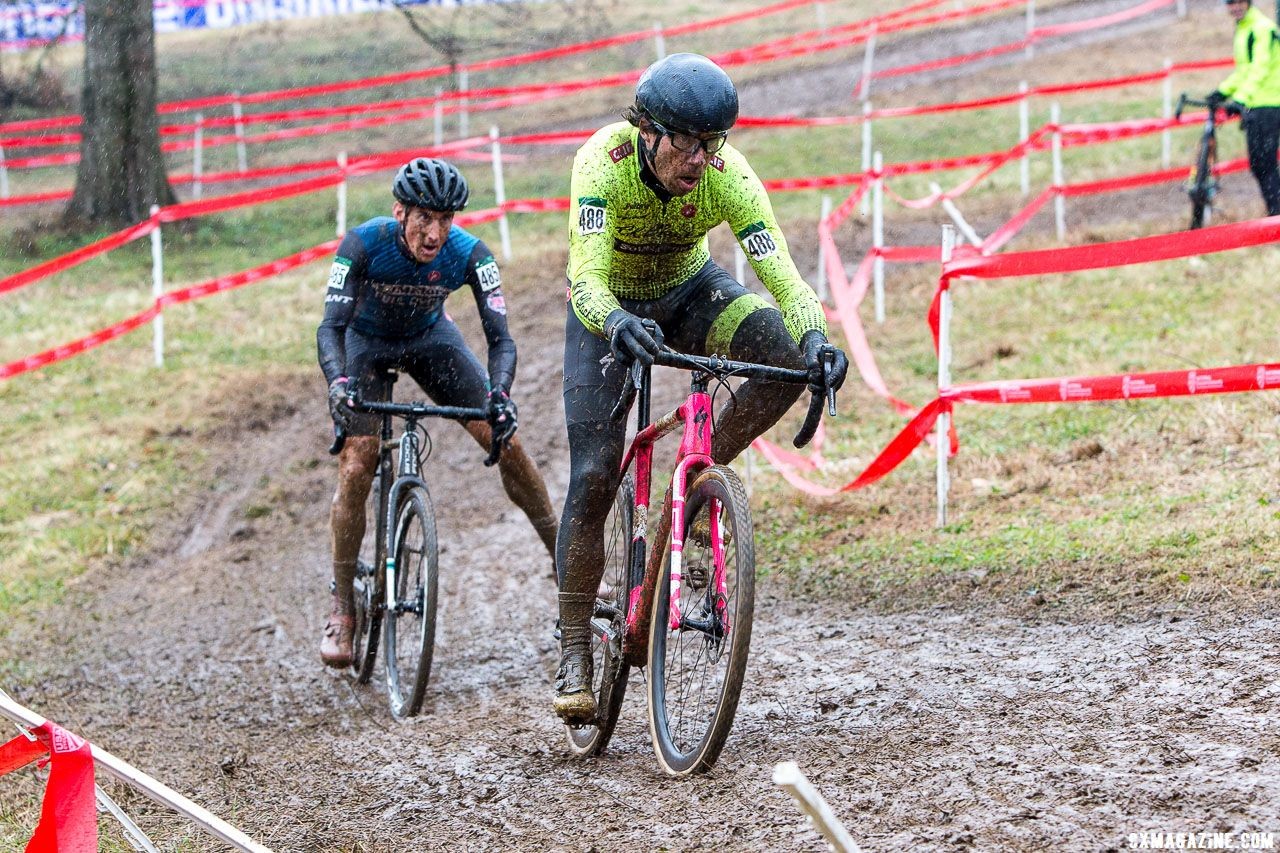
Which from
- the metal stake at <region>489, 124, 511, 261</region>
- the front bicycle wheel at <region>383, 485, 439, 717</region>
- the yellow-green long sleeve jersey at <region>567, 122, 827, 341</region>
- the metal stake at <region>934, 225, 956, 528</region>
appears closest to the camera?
the yellow-green long sleeve jersey at <region>567, 122, 827, 341</region>

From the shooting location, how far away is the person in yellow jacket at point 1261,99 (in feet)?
40.6

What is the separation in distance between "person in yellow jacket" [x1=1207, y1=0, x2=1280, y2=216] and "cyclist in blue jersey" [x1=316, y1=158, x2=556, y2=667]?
8.86 m

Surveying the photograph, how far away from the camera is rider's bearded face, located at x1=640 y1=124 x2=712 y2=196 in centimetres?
457

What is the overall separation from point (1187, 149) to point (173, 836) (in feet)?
57.2

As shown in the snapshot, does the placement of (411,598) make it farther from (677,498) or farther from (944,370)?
(944,370)

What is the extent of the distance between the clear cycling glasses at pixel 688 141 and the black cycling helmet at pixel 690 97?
45 mm

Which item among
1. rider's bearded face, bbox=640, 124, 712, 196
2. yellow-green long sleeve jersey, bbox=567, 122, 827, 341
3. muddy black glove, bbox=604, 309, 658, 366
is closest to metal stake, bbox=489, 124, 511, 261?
yellow-green long sleeve jersey, bbox=567, 122, 827, 341

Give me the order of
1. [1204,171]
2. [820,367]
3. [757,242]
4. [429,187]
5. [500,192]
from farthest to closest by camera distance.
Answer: [500,192] < [1204,171] < [429,187] < [757,242] < [820,367]

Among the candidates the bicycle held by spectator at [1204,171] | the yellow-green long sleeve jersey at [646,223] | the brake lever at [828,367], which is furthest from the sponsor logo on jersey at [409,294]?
the bicycle held by spectator at [1204,171]

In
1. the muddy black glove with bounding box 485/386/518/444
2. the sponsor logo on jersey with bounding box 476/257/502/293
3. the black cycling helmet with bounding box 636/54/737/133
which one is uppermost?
the black cycling helmet with bounding box 636/54/737/133

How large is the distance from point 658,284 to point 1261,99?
9.62 m

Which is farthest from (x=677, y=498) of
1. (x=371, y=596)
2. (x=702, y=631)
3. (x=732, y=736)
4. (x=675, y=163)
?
(x=371, y=596)

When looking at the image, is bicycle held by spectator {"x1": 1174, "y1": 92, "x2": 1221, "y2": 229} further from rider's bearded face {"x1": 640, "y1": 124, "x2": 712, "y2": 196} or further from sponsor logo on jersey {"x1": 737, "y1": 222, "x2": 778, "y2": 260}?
rider's bearded face {"x1": 640, "y1": 124, "x2": 712, "y2": 196}

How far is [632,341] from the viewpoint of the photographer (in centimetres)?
424
